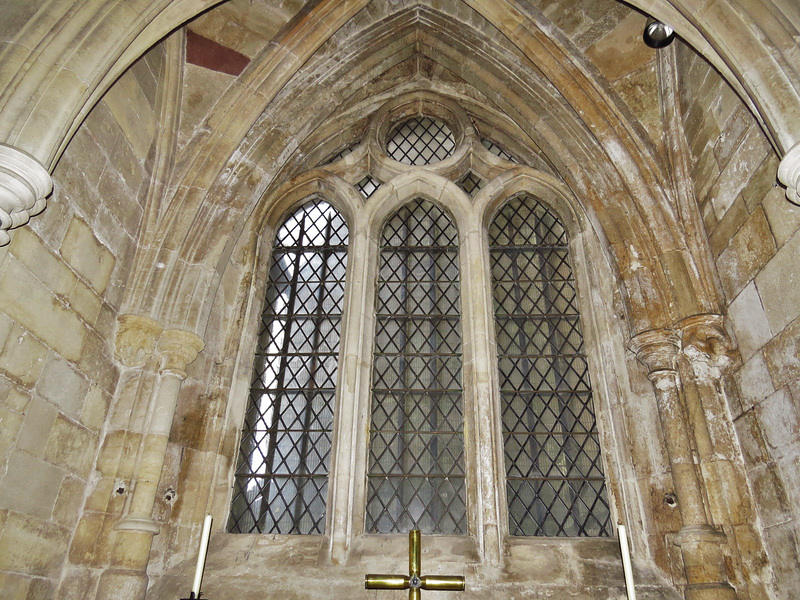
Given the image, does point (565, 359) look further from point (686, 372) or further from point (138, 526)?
point (138, 526)

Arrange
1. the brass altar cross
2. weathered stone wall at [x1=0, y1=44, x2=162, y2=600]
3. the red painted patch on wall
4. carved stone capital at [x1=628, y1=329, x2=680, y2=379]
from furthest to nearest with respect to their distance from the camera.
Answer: the red painted patch on wall, carved stone capital at [x1=628, y1=329, x2=680, y2=379], weathered stone wall at [x1=0, y1=44, x2=162, y2=600], the brass altar cross

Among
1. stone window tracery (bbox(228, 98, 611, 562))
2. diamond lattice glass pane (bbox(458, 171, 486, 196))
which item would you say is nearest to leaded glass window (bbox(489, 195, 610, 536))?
stone window tracery (bbox(228, 98, 611, 562))

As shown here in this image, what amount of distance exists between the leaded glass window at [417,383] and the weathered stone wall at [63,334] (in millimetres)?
2421

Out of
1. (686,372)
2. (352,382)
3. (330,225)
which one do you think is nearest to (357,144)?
(330,225)

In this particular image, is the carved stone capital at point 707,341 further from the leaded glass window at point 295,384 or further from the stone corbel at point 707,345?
the leaded glass window at point 295,384

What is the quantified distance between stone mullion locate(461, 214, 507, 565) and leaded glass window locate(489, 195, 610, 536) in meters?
0.31

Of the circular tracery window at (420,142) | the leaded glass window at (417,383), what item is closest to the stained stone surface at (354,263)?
the leaded glass window at (417,383)

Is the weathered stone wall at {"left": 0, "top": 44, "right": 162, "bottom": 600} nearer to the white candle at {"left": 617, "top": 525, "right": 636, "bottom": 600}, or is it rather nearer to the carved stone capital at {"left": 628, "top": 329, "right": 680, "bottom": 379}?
the white candle at {"left": 617, "top": 525, "right": 636, "bottom": 600}

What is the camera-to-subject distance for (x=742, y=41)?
12.4ft

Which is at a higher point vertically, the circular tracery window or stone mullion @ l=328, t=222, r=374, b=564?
the circular tracery window

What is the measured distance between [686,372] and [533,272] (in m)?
2.19

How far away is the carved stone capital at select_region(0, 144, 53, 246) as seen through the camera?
3373 millimetres

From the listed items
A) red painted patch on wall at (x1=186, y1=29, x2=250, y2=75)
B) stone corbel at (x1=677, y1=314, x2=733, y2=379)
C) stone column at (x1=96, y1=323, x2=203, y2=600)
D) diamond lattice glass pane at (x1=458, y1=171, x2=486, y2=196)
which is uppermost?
red painted patch on wall at (x1=186, y1=29, x2=250, y2=75)

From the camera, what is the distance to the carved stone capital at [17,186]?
3373 mm
